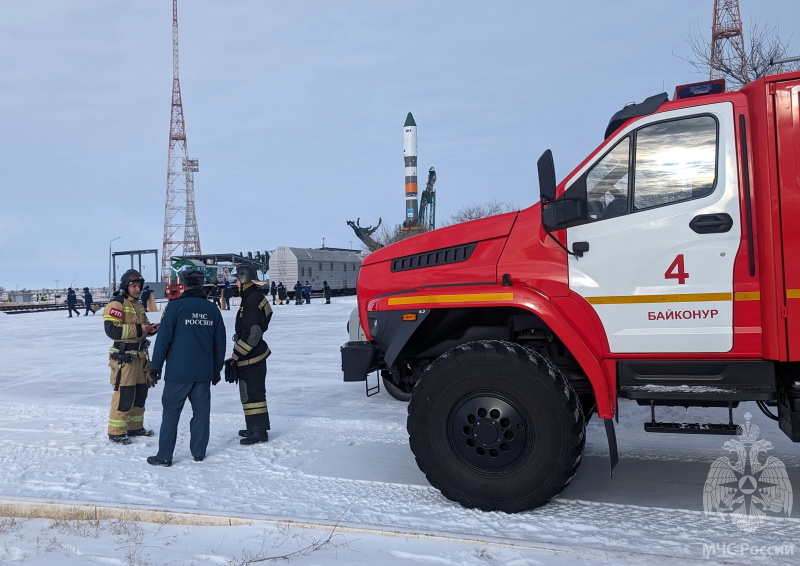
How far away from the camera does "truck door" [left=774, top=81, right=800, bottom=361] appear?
3.69 meters

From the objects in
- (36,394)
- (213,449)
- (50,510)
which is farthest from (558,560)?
(36,394)

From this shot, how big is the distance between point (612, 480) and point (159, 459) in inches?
156

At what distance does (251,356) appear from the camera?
6359 mm

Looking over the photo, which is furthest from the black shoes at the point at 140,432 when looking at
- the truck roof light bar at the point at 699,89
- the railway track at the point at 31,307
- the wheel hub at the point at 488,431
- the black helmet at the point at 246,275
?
the railway track at the point at 31,307

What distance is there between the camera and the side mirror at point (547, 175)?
13.4 feet

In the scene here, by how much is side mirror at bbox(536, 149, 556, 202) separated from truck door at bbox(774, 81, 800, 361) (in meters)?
1.32

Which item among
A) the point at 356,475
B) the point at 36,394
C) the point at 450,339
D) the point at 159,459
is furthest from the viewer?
the point at 36,394

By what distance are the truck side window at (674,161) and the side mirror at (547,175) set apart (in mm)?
535

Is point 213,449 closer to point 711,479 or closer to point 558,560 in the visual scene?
point 558,560

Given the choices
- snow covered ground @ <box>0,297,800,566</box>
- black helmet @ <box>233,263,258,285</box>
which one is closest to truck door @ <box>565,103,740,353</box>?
snow covered ground @ <box>0,297,800,566</box>

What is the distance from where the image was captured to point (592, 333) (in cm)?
413

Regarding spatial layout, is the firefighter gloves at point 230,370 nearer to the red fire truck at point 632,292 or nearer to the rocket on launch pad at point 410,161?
the red fire truck at point 632,292

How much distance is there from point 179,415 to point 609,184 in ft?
13.9

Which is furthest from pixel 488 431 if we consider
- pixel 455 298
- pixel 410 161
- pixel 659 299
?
pixel 410 161
